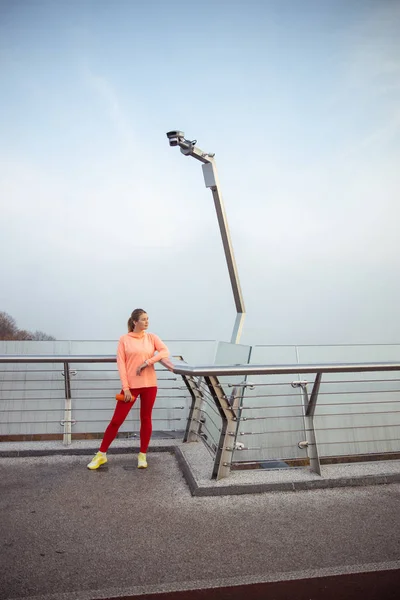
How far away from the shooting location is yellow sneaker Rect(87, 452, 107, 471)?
5.63 m

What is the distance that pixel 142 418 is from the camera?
5.77 metres

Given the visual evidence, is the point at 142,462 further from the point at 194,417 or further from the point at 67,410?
the point at 67,410

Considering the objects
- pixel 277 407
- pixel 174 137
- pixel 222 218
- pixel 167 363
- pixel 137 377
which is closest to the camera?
pixel 277 407

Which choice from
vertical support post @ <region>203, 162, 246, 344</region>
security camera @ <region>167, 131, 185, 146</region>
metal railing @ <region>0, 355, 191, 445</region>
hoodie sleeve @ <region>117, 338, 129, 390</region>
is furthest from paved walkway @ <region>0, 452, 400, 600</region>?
security camera @ <region>167, 131, 185, 146</region>

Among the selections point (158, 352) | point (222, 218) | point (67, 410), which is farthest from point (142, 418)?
point (222, 218)

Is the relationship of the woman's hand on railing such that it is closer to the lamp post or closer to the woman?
the woman

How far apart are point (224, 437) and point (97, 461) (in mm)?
1482

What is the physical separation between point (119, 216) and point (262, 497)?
8.33 meters

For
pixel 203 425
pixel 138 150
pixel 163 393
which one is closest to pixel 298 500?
pixel 203 425

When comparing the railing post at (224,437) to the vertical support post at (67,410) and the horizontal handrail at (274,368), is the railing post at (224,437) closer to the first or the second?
the horizontal handrail at (274,368)

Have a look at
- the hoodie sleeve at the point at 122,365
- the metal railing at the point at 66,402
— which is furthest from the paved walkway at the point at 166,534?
the metal railing at the point at 66,402

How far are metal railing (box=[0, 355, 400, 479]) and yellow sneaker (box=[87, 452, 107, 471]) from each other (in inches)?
A: 29.5

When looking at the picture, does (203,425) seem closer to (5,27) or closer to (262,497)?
(262,497)

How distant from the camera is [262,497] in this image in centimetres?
477
